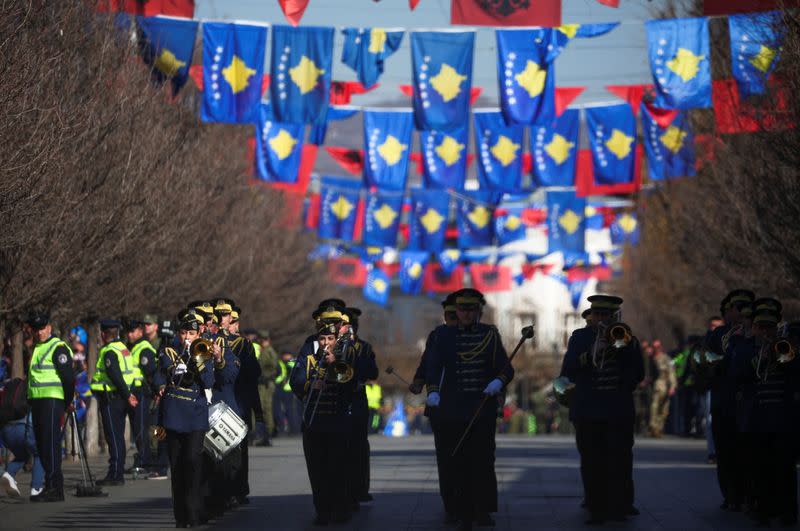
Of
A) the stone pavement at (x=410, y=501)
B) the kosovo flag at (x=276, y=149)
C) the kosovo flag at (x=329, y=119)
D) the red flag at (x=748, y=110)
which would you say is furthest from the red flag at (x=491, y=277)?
the stone pavement at (x=410, y=501)

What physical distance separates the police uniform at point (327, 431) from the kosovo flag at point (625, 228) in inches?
1411

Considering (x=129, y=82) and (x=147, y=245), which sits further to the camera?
(x=147, y=245)

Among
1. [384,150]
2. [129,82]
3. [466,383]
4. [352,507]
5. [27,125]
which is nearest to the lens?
[466,383]

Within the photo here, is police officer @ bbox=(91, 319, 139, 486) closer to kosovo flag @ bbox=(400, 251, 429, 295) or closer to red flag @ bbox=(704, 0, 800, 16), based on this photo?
red flag @ bbox=(704, 0, 800, 16)

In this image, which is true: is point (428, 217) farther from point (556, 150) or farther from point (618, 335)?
point (618, 335)

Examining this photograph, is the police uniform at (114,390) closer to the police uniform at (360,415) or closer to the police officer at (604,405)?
the police uniform at (360,415)

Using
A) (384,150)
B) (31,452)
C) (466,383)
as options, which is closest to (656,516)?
(466,383)

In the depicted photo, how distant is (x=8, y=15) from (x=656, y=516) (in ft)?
25.7

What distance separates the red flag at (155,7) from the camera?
25234 millimetres

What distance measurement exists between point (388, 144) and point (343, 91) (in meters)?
1.35

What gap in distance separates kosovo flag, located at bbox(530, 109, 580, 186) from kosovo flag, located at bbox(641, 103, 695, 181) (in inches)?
64.6

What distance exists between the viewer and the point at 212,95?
1104 inches

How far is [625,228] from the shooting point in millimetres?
51094

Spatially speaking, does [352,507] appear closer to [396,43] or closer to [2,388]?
[2,388]
